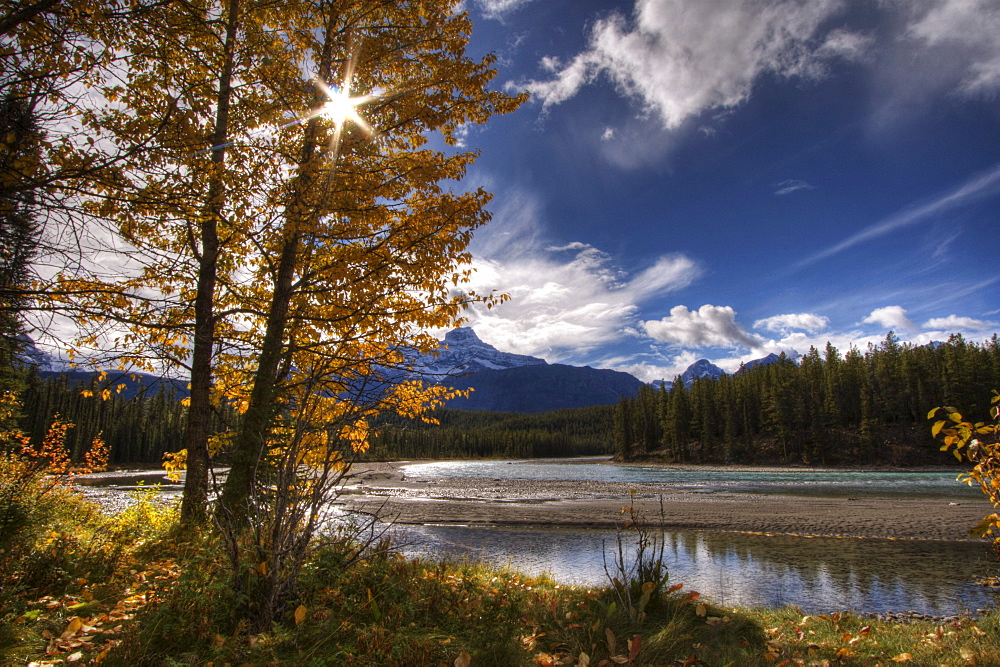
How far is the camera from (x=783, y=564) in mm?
12742

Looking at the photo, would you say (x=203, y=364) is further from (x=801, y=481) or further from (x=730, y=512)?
(x=801, y=481)

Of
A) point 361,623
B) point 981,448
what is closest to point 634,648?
point 361,623

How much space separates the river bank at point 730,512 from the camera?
18.1 m

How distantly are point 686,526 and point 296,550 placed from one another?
61.1 feet

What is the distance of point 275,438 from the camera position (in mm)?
6543

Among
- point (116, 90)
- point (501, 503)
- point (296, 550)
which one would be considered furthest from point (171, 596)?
point (501, 503)

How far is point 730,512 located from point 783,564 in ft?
35.2

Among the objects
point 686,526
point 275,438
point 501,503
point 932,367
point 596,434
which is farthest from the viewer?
point 596,434

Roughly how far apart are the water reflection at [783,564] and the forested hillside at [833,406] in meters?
71.2

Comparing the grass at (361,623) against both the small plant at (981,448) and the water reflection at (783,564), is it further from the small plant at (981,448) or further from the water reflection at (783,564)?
the water reflection at (783,564)

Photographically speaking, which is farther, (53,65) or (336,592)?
(336,592)

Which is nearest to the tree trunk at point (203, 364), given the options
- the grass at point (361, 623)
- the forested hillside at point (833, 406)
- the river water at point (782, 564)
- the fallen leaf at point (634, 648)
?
the grass at point (361, 623)

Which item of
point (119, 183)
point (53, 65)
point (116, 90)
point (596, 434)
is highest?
point (116, 90)

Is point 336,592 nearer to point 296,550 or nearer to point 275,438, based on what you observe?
point 296,550
